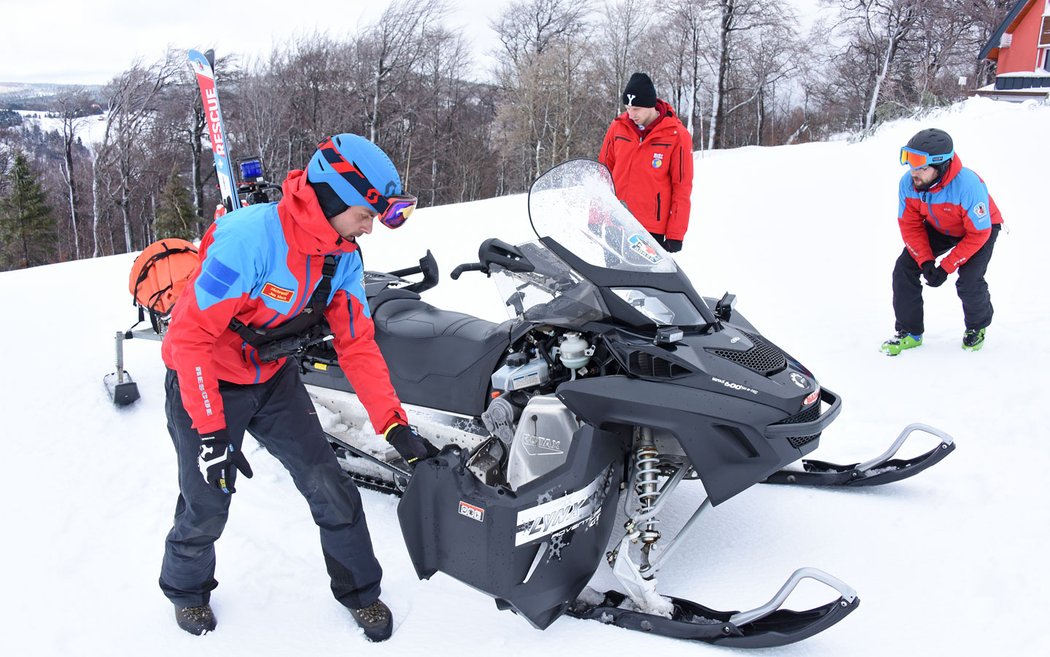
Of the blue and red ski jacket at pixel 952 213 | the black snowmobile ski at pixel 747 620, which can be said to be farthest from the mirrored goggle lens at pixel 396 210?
the blue and red ski jacket at pixel 952 213

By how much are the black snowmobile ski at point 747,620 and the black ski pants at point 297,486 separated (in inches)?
32.0

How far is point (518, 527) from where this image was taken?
227 centimetres

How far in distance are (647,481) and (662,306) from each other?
59cm

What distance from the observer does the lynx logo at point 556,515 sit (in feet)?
7.45

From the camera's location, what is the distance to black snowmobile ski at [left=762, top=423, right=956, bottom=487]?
3086 mm

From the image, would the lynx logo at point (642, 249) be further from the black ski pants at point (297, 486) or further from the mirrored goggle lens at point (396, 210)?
the black ski pants at point (297, 486)

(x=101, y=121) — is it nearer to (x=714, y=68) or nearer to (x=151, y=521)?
(x=714, y=68)

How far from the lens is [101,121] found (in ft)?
87.3

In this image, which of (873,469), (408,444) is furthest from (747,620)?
(873,469)

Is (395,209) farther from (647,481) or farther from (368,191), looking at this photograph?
(647,481)

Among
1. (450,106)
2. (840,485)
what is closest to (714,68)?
(450,106)

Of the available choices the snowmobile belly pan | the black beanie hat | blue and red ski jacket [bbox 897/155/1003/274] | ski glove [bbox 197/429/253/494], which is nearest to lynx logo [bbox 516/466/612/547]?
the snowmobile belly pan

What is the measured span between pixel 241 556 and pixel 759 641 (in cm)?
194

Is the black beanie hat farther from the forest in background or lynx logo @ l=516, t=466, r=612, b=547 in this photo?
the forest in background
